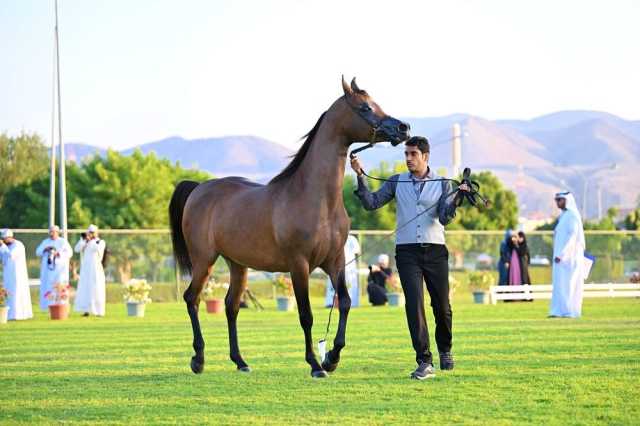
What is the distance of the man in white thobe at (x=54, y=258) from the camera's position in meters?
29.5

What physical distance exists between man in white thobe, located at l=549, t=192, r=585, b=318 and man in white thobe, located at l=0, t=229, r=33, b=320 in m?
13.0

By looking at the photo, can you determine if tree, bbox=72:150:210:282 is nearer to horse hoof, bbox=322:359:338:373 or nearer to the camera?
the camera

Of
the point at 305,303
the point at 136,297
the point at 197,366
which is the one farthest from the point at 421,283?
the point at 136,297

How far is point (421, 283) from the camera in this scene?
37.8 feet

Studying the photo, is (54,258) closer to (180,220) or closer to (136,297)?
(136,297)

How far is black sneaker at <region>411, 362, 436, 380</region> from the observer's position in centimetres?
1097

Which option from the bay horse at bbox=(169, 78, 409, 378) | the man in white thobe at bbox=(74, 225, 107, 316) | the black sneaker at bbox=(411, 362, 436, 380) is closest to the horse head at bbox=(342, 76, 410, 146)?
the bay horse at bbox=(169, 78, 409, 378)

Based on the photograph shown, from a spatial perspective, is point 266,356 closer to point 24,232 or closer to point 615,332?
point 615,332

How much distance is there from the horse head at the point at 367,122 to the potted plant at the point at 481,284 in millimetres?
23014

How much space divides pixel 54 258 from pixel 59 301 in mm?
1632

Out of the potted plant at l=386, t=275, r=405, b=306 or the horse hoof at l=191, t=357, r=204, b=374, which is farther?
A: the potted plant at l=386, t=275, r=405, b=306

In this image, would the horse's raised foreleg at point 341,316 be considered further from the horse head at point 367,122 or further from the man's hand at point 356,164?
the horse head at point 367,122

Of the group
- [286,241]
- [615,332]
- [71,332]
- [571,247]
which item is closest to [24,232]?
[71,332]

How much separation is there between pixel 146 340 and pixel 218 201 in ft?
18.3
